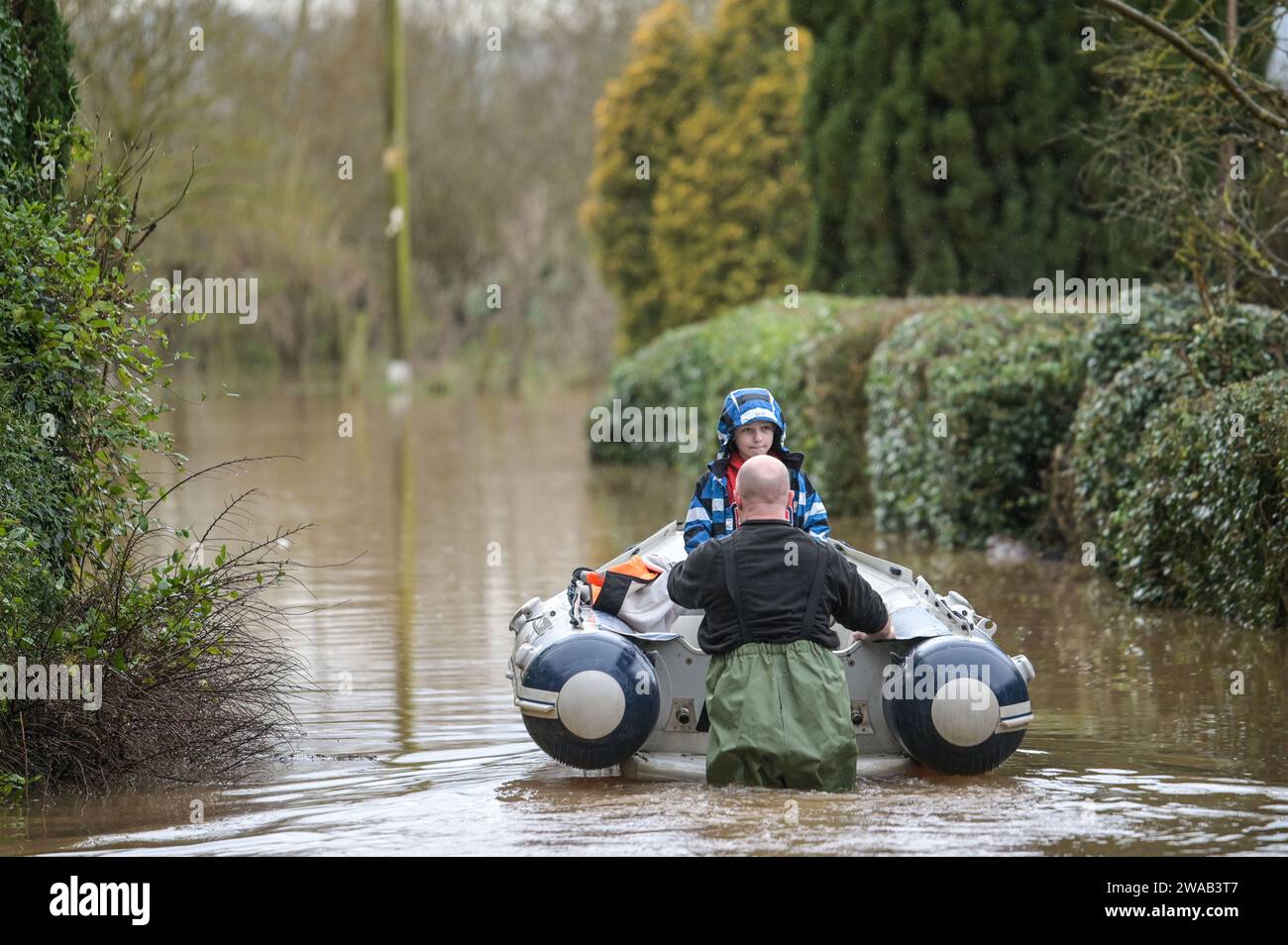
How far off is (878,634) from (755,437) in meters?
1.23

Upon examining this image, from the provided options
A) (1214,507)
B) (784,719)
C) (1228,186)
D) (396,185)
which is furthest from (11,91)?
(396,185)

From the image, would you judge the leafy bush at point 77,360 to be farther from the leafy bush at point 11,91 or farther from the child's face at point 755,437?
the child's face at point 755,437

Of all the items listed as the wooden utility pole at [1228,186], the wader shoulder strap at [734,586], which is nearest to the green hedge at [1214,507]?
the wooden utility pole at [1228,186]

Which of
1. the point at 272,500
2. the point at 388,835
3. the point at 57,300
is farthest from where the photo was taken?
the point at 272,500

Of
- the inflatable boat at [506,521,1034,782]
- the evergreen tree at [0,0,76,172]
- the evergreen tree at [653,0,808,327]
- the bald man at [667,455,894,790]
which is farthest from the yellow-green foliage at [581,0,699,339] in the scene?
the bald man at [667,455,894,790]

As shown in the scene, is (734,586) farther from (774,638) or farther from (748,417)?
(748,417)

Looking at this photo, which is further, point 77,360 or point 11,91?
point 11,91

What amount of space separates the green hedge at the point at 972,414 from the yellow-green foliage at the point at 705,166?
14.9 meters

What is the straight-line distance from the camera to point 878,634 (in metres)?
7.28

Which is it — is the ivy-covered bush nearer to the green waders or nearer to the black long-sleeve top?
the black long-sleeve top
